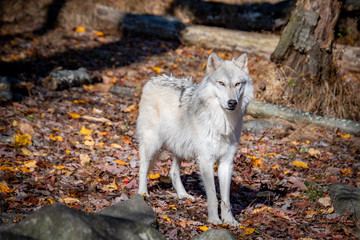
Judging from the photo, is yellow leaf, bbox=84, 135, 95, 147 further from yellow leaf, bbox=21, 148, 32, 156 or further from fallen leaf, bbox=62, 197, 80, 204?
fallen leaf, bbox=62, 197, 80, 204

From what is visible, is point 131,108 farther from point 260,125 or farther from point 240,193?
point 240,193

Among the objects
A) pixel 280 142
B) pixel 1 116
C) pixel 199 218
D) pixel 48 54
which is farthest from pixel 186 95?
pixel 48 54

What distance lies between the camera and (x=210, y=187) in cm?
500

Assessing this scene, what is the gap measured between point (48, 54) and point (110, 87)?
2.98 meters

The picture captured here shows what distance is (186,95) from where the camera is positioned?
18.3ft

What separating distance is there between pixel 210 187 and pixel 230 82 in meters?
1.52

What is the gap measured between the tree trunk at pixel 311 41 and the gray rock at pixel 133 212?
6.45 metres

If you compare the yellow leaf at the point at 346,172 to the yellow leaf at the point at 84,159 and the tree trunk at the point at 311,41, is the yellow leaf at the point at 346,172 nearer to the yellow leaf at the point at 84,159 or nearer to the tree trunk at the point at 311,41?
the tree trunk at the point at 311,41

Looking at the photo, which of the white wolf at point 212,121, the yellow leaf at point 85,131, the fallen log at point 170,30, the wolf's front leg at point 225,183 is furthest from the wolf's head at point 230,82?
the fallen log at point 170,30

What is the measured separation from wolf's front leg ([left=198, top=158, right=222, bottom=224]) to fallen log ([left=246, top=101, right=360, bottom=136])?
4074 millimetres

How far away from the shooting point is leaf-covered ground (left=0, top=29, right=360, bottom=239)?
4938 mm

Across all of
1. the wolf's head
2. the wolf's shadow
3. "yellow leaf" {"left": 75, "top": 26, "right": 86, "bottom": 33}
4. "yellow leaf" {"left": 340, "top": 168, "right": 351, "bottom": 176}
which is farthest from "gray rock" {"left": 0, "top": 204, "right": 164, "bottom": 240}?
"yellow leaf" {"left": 75, "top": 26, "right": 86, "bottom": 33}

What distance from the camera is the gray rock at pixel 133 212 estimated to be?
152 inches

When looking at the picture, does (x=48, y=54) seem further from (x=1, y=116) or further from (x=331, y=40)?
(x=331, y=40)
